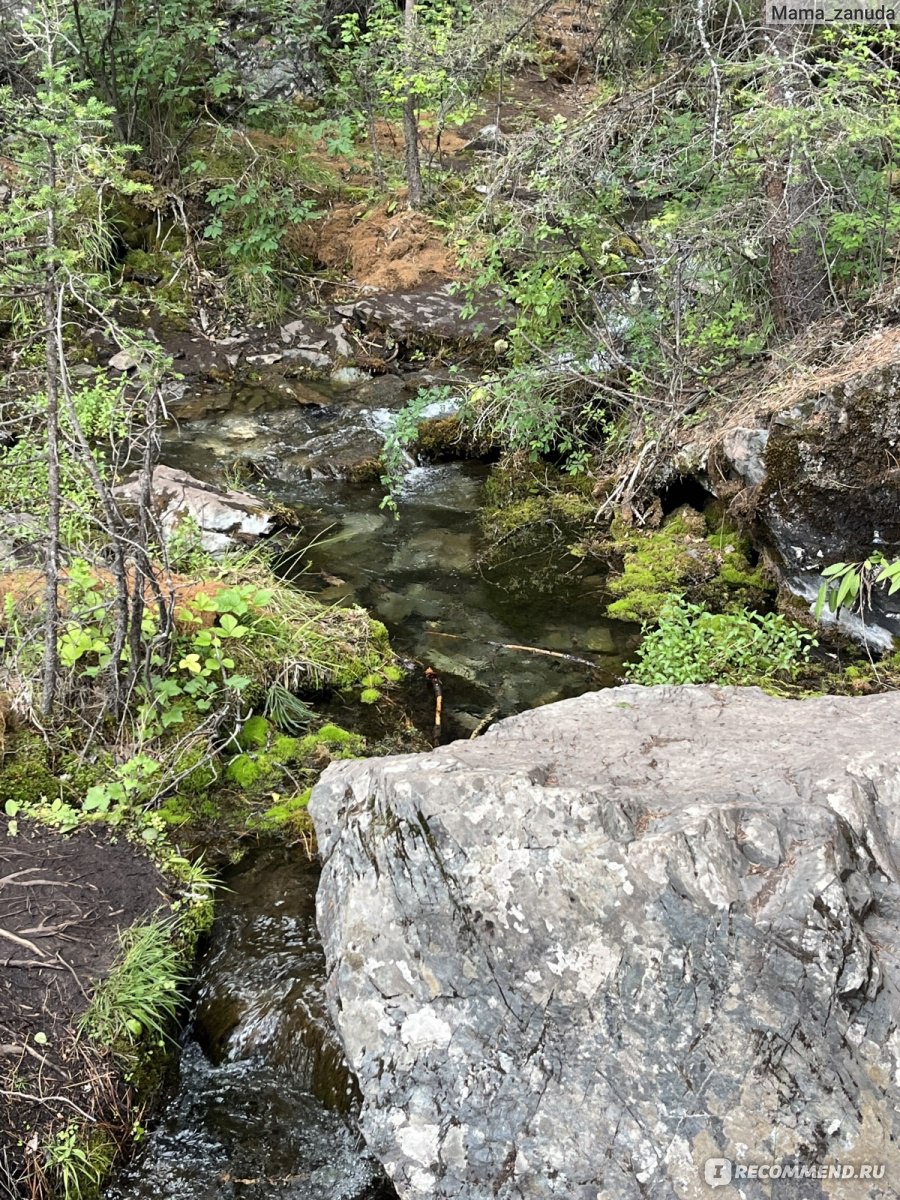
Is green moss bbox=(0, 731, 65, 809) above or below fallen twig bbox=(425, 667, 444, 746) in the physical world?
above

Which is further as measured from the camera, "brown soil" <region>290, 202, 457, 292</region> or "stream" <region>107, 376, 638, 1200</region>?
"brown soil" <region>290, 202, 457, 292</region>

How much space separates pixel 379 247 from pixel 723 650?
324 inches

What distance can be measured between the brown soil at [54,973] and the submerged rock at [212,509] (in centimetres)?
313

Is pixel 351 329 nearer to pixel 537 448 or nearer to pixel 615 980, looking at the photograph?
pixel 537 448

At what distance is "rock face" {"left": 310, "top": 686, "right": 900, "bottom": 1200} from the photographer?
8.32ft

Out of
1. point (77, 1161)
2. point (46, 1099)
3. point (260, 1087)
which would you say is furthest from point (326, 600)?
point (77, 1161)

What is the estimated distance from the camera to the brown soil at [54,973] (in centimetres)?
301

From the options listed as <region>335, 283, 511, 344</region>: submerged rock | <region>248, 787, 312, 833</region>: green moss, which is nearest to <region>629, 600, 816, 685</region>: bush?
<region>248, 787, 312, 833</region>: green moss

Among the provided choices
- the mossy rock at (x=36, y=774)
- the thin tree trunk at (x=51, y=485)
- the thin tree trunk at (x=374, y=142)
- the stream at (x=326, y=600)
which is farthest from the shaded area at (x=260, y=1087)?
the thin tree trunk at (x=374, y=142)

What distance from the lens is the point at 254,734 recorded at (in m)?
5.06

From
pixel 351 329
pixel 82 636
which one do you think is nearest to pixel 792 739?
pixel 82 636

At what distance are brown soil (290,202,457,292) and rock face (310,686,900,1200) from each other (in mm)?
9358

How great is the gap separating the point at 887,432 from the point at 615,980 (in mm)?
4234

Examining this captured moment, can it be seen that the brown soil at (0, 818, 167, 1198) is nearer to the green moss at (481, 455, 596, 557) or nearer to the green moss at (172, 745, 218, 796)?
the green moss at (172, 745, 218, 796)
